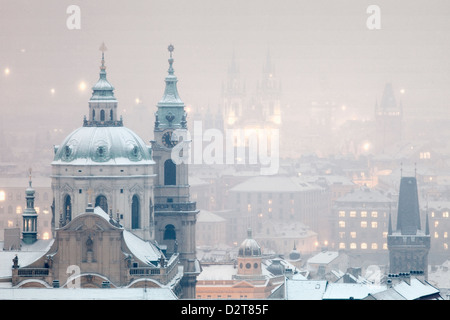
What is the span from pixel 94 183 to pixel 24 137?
113ft

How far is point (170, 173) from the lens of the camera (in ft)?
274

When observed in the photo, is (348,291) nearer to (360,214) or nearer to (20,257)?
(20,257)

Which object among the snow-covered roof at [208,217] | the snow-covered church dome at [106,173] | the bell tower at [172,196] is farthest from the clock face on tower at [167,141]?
the snow-covered roof at [208,217]

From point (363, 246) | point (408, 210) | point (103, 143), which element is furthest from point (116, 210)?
point (363, 246)

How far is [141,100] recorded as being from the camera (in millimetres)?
102875

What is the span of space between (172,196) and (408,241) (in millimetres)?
55904

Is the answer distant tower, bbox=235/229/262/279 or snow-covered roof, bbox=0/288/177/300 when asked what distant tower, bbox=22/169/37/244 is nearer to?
snow-covered roof, bbox=0/288/177/300

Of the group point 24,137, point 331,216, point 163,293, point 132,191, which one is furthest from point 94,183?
point 331,216

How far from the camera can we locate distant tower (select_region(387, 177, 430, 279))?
429ft

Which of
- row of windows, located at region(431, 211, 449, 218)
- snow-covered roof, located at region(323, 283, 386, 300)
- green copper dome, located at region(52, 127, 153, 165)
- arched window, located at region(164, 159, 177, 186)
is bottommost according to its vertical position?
row of windows, located at region(431, 211, 449, 218)

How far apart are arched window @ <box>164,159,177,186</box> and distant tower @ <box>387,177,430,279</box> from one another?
48.1 metres

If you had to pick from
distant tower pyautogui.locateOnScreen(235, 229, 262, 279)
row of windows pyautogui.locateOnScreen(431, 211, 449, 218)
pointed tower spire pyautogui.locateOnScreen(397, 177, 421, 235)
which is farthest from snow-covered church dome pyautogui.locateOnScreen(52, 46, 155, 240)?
row of windows pyautogui.locateOnScreen(431, 211, 449, 218)

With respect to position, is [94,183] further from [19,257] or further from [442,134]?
[442,134]

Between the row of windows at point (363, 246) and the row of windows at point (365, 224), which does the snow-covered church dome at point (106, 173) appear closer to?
the row of windows at point (363, 246)
